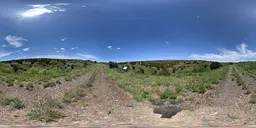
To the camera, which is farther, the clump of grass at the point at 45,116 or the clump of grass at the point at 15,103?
the clump of grass at the point at 15,103

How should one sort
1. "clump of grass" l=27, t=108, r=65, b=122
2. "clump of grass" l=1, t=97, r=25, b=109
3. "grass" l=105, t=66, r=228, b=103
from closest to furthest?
"clump of grass" l=27, t=108, r=65, b=122, "clump of grass" l=1, t=97, r=25, b=109, "grass" l=105, t=66, r=228, b=103

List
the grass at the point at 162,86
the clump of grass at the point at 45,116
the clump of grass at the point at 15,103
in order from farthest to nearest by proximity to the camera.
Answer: the grass at the point at 162,86 < the clump of grass at the point at 15,103 < the clump of grass at the point at 45,116

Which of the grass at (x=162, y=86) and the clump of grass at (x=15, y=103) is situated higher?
the clump of grass at (x=15, y=103)

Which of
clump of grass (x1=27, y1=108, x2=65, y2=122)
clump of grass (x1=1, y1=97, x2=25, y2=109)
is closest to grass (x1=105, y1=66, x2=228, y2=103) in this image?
clump of grass (x1=1, y1=97, x2=25, y2=109)

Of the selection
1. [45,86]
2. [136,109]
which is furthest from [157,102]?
[45,86]

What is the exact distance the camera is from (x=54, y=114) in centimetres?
976

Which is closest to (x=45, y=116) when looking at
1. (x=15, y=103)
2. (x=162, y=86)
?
(x=15, y=103)

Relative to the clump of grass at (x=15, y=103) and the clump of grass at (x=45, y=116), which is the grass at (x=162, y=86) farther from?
the clump of grass at (x=45, y=116)

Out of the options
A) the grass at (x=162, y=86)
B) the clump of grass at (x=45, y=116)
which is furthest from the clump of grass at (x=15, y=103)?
the grass at (x=162, y=86)

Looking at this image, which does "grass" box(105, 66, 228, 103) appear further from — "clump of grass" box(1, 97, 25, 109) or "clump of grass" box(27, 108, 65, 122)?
"clump of grass" box(27, 108, 65, 122)

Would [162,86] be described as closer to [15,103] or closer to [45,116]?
[15,103]

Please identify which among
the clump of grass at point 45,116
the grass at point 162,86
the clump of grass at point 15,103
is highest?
the clump of grass at point 15,103

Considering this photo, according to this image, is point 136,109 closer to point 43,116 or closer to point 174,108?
point 174,108

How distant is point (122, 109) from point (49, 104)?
3.07m
